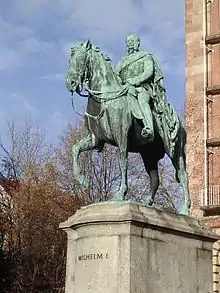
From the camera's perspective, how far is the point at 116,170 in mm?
33719

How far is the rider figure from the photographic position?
43.8 ft

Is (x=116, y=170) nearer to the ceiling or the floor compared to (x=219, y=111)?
nearer to the floor

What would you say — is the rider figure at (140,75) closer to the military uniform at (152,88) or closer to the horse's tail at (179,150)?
the military uniform at (152,88)

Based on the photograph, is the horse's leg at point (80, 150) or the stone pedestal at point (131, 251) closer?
the stone pedestal at point (131, 251)

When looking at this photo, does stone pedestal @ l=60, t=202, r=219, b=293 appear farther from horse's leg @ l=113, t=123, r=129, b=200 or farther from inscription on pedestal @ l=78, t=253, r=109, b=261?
horse's leg @ l=113, t=123, r=129, b=200

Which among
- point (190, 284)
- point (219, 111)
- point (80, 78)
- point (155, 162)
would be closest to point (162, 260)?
point (190, 284)

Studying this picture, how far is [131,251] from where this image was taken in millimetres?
12336

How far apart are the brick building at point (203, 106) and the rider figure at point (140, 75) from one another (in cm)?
1812

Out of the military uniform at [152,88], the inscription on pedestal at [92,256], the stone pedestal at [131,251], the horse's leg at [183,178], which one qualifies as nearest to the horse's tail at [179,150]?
the horse's leg at [183,178]

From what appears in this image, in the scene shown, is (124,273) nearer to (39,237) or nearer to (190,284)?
(190,284)

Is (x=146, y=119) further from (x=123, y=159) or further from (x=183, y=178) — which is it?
(x=183, y=178)

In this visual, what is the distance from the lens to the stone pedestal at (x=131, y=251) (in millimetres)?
12336

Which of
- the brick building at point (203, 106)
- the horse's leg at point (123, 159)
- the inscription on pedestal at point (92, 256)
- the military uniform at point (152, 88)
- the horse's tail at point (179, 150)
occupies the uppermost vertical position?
the brick building at point (203, 106)

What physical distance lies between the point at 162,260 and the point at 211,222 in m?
19.0
